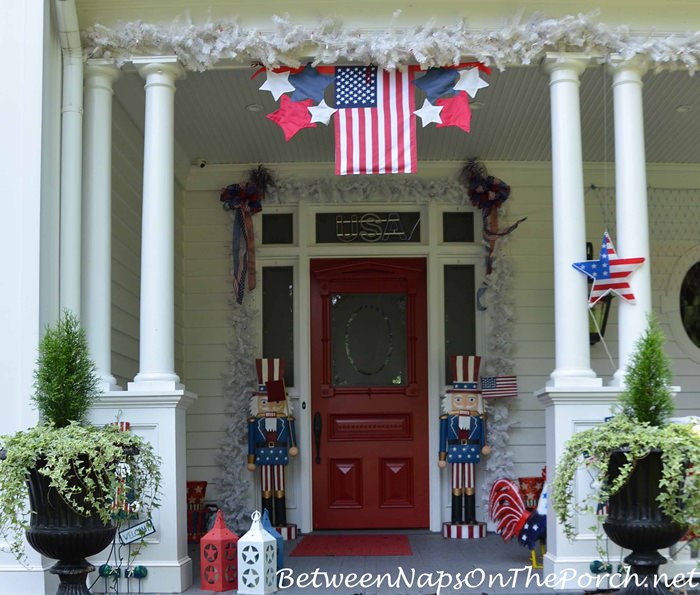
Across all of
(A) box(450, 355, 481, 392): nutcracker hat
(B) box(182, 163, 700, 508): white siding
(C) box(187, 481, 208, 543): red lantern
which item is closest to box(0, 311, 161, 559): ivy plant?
(C) box(187, 481, 208, 543): red lantern

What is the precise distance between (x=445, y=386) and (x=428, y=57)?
3285mm

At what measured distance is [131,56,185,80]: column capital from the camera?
6258mm

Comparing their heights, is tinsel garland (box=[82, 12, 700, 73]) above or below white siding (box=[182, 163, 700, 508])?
above

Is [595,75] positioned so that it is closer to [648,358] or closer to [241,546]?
[648,358]

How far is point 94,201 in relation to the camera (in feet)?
20.8

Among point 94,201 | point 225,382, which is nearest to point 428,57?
point 94,201

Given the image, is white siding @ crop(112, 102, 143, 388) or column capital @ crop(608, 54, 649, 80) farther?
white siding @ crop(112, 102, 143, 388)

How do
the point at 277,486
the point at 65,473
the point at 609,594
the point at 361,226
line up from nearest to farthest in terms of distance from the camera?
the point at 65,473 < the point at 609,594 < the point at 277,486 < the point at 361,226

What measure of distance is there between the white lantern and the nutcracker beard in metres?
2.31

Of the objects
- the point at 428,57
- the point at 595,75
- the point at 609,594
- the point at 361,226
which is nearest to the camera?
the point at 609,594

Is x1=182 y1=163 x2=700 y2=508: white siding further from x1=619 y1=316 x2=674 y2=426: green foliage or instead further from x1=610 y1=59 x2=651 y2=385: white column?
x1=619 y1=316 x2=674 y2=426: green foliage

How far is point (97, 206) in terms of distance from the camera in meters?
6.34

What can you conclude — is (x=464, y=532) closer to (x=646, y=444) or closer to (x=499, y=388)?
(x=499, y=388)

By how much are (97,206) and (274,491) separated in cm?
302
